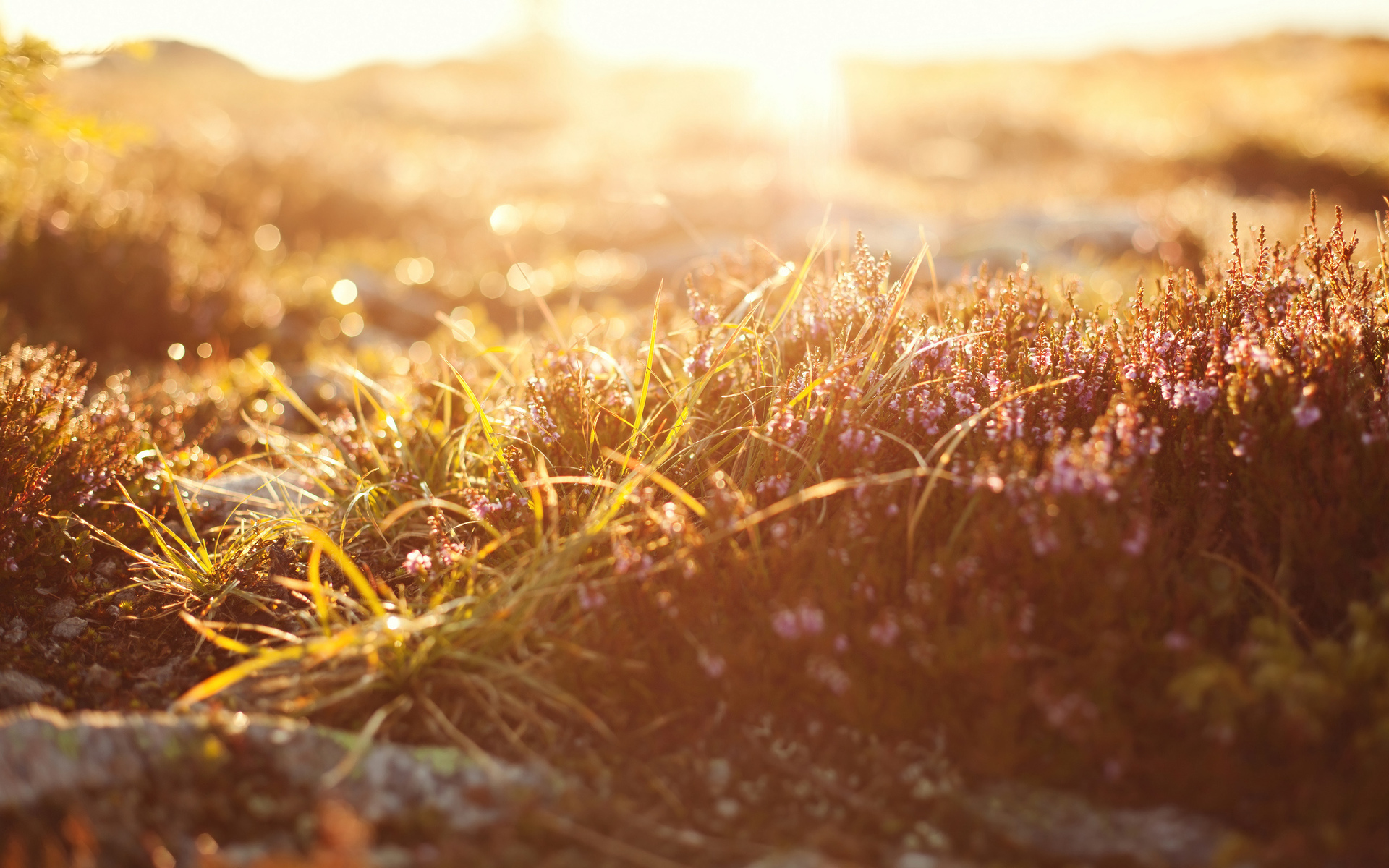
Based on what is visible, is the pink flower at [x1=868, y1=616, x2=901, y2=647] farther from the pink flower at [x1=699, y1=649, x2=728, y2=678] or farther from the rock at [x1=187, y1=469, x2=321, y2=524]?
the rock at [x1=187, y1=469, x2=321, y2=524]

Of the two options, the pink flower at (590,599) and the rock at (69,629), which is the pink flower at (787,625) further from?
the rock at (69,629)

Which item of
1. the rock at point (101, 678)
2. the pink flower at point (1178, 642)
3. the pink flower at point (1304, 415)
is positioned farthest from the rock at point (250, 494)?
the pink flower at point (1304, 415)

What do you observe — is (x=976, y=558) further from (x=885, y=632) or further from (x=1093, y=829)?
(x=1093, y=829)

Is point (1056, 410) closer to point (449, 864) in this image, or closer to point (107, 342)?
point (449, 864)

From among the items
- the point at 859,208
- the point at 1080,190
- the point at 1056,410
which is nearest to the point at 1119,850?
the point at 1056,410

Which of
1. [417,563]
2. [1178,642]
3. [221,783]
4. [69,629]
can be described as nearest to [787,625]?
[1178,642]

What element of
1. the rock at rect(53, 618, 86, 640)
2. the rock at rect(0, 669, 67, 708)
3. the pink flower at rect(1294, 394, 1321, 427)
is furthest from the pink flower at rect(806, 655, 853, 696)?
the rock at rect(53, 618, 86, 640)
